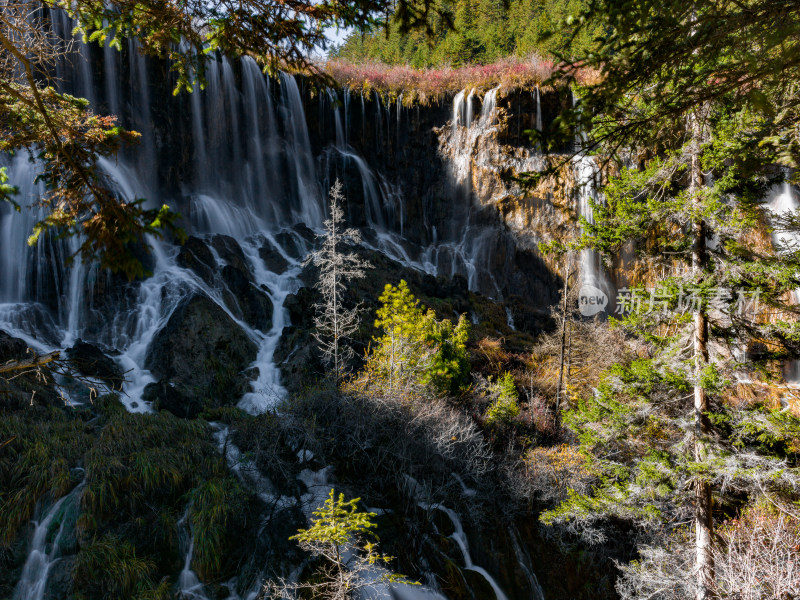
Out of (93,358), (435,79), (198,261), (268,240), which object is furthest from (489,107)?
(93,358)

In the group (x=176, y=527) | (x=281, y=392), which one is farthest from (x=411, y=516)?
(x=281, y=392)

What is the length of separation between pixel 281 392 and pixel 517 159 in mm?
22037

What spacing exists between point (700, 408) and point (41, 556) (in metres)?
9.45

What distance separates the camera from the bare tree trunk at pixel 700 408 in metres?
6.37

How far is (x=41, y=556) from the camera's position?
6777mm

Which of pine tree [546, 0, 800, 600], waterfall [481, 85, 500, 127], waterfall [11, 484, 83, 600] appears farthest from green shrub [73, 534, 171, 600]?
waterfall [481, 85, 500, 127]

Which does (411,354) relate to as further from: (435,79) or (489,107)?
(435,79)

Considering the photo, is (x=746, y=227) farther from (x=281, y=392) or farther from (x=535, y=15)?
(x=535, y=15)

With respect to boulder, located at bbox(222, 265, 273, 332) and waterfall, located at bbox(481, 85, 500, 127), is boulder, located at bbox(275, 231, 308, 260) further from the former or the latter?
waterfall, located at bbox(481, 85, 500, 127)

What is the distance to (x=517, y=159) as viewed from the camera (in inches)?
1187

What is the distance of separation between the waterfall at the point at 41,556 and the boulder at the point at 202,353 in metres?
6.57

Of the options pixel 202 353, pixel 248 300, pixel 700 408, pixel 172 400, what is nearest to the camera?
pixel 700 408

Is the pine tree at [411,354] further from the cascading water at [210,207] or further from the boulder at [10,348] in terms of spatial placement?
the boulder at [10,348]

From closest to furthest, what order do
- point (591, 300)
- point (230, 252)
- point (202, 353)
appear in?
point (202, 353) → point (230, 252) → point (591, 300)
